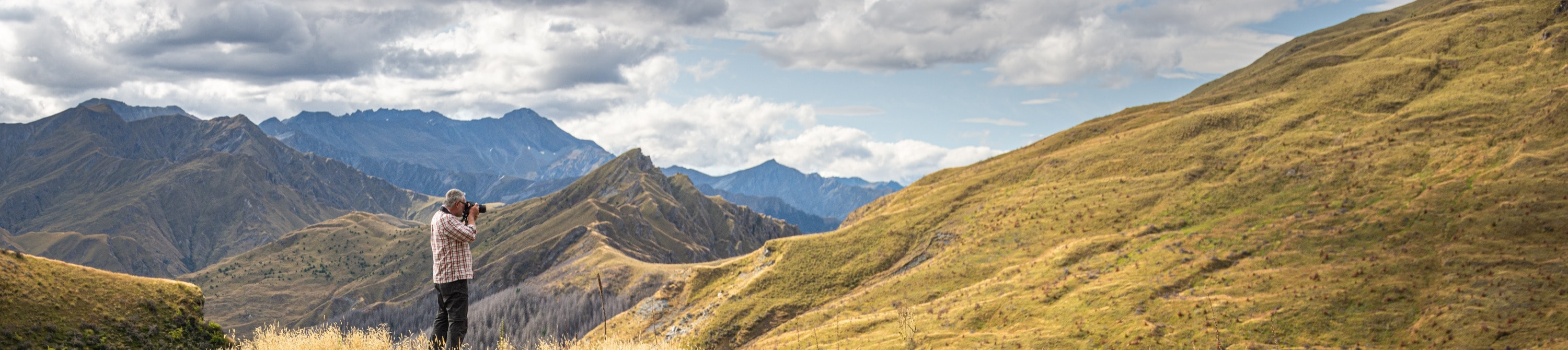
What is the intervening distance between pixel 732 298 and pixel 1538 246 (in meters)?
72.2

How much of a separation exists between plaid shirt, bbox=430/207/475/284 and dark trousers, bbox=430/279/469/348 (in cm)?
20

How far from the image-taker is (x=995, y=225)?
9262 centimetres

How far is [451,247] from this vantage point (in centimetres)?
1653

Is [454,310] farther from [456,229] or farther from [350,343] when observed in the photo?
[350,343]

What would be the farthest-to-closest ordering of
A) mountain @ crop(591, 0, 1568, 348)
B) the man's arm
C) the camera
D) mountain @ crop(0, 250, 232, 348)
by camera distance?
mountain @ crop(591, 0, 1568, 348)
mountain @ crop(0, 250, 232, 348)
the camera
the man's arm

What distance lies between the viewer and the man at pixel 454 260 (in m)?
16.2

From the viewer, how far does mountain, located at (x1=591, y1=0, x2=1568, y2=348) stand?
52531 mm

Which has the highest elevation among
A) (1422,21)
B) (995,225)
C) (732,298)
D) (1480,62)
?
(1422,21)

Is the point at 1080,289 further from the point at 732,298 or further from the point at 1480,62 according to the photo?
the point at 1480,62

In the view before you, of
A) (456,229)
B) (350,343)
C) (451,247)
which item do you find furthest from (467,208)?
(350,343)

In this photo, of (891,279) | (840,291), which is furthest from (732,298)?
(891,279)

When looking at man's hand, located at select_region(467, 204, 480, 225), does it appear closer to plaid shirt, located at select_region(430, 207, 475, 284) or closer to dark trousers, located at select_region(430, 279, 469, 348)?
plaid shirt, located at select_region(430, 207, 475, 284)

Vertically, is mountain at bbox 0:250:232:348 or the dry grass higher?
mountain at bbox 0:250:232:348

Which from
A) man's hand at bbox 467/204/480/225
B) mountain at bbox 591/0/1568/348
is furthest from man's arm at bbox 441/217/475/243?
mountain at bbox 591/0/1568/348
